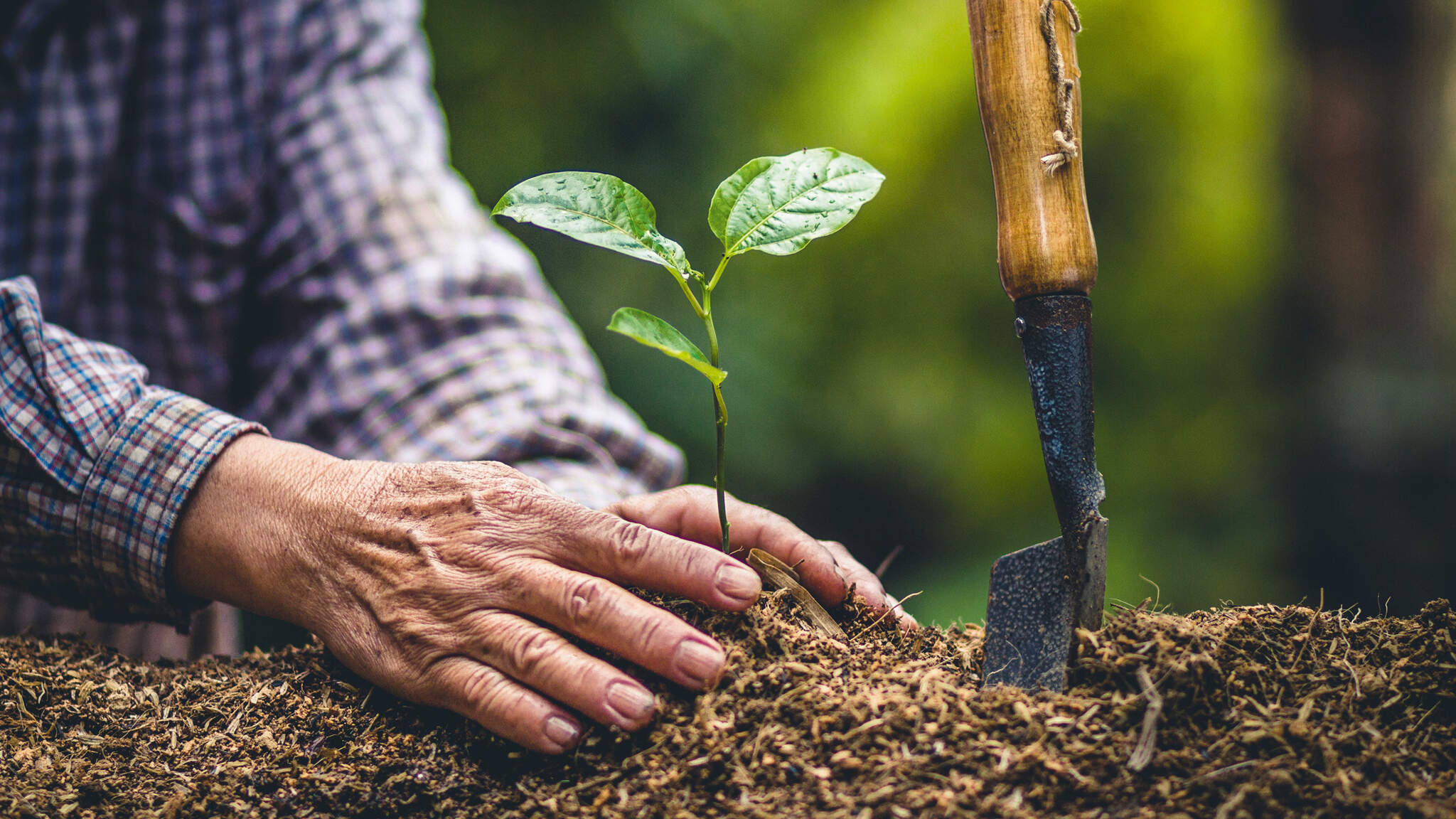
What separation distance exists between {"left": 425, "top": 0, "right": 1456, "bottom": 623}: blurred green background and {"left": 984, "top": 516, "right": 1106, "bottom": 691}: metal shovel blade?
2.10 m

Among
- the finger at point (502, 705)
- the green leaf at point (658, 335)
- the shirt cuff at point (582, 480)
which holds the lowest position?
the finger at point (502, 705)

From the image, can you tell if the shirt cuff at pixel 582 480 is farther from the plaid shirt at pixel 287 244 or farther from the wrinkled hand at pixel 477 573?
the wrinkled hand at pixel 477 573

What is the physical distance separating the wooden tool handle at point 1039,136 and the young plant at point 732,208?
0.14 meters

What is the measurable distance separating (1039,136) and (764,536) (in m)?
0.54

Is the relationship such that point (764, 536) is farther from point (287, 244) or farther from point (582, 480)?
point (287, 244)

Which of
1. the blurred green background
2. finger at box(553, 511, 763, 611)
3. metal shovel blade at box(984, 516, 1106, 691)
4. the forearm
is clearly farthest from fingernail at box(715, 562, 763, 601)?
the blurred green background

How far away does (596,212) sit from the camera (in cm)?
87

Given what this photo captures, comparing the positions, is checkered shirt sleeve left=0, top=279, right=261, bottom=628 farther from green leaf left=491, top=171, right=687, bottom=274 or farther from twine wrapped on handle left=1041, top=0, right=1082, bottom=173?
twine wrapped on handle left=1041, top=0, right=1082, bottom=173

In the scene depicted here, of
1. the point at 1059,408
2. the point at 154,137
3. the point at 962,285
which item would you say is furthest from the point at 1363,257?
the point at 154,137

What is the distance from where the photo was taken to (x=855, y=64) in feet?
→ 10.6

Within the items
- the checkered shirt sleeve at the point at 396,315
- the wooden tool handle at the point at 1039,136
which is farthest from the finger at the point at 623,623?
the checkered shirt sleeve at the point at 396,315

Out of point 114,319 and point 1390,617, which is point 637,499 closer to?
point 1390,617

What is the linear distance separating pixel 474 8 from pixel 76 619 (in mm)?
2189

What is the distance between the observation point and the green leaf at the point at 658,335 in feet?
2.45
